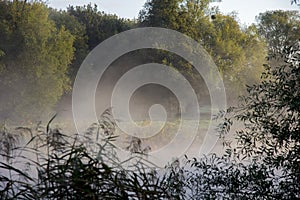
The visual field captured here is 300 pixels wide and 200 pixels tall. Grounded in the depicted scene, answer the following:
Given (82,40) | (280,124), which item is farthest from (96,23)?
(280,124)

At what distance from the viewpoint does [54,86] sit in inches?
329

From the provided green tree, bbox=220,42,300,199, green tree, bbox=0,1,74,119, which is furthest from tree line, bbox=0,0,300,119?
green tree, bbox=220,42,300,199

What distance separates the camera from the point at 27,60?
8.02 m

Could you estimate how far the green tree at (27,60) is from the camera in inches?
314

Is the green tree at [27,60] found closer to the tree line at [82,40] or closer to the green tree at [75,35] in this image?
the tree line at [82,40]

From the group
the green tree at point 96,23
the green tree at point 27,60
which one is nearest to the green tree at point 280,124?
the green tree at point 27,60

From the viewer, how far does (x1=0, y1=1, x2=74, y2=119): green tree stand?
7976mm

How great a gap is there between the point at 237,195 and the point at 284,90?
633mm

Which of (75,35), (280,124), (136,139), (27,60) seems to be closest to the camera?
(136,139)

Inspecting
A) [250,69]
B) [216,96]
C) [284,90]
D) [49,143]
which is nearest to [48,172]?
[49,143]

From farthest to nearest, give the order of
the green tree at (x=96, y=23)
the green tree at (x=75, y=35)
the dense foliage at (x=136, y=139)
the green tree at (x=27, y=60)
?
the green tree at (x=96, y=23) < the green tree at (x=75, y=35) < the green tree at (x=27, y=60) < the dense foliage at (x=136, y=139)

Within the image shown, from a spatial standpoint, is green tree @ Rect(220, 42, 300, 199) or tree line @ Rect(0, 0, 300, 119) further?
tree line @ Rect(0, 0, 300, 119)

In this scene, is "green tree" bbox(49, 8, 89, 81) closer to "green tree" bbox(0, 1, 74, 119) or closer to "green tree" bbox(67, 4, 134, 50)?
"green tree" bbox(67, 4, 134, 50)

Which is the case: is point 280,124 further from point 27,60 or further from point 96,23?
point 96,23
